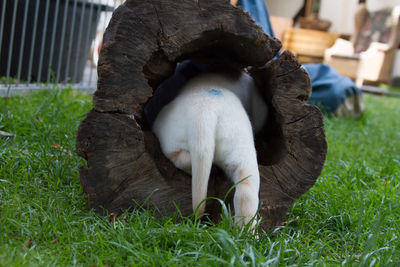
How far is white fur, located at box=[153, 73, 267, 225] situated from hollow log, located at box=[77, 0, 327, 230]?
0.14m

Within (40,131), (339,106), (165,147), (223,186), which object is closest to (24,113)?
(40,131)

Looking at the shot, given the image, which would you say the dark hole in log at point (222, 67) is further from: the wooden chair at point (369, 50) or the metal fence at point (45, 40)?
the wooden chair at point (369, 50)

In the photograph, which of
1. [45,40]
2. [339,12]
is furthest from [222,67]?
[339,12]

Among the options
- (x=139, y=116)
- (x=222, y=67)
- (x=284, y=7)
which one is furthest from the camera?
(x=284, y=7)

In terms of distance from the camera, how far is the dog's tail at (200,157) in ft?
6.02

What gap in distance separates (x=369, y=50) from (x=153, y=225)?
1121 centimetres

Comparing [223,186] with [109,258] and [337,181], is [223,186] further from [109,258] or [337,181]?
[337,181]

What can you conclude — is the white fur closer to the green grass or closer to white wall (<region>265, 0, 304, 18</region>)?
the green grass

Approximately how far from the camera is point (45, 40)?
438 cm

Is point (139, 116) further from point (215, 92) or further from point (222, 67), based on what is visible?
point (222, 67)

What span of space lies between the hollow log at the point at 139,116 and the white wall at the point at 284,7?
11.8 m

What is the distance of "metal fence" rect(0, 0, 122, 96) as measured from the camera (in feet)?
13.2

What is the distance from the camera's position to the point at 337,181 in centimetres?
270

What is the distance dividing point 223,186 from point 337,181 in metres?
0.95
